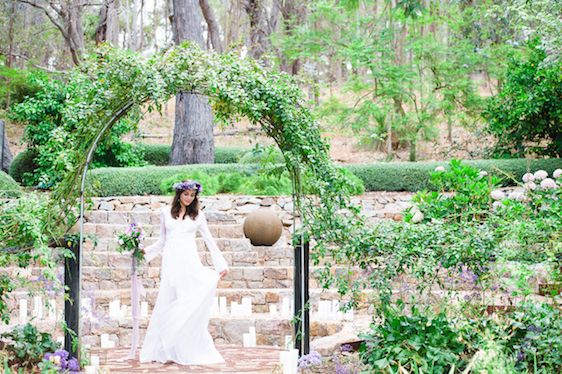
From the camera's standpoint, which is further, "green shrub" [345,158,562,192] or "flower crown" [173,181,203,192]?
"green shrub" [345,158,562,192]

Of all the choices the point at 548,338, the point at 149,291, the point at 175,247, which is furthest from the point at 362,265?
the point at 149,291

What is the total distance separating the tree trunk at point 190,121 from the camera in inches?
620

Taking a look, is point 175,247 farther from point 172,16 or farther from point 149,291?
point 172,16

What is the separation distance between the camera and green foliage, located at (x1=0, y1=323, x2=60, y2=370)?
5.85 meters

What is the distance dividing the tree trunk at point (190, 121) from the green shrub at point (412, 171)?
303 cm

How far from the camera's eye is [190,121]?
51.9 ft

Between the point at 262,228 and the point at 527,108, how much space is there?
6374mm

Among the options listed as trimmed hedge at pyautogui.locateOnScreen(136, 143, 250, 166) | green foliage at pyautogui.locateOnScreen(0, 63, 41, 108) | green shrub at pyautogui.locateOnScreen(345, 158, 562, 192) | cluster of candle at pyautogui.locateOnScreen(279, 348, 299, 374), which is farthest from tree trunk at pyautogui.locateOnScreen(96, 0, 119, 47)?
cluster of candle at pyautogui.locateOnScreen(279, 348, 299, 374)

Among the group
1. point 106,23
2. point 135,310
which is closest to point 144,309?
point 135,310

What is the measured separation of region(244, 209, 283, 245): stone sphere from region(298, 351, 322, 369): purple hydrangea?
512 cm

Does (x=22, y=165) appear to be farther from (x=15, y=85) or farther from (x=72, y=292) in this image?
(x=72, y=292)

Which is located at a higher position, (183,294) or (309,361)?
(183,294)

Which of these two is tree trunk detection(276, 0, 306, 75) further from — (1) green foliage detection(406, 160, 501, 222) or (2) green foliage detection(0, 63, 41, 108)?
(1) green foliage detection(406, 160, 501, 222)

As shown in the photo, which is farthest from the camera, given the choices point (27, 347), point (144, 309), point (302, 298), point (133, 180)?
point (133, 180)
